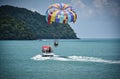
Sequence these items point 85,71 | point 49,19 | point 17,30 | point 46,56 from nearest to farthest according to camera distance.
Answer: point 85,71 → point 49,19 → point 46,56 → point 17,30

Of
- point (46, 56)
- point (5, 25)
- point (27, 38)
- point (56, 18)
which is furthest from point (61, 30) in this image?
point (56, 18)

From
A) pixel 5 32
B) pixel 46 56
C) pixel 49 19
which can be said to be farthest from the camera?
pixel 5 32

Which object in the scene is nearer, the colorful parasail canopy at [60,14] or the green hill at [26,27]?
the colorful parasail canopy at [60,14]

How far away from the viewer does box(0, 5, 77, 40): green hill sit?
176ft

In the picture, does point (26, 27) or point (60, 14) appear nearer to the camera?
point (60, 14)

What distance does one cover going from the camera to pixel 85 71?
48.3 ft

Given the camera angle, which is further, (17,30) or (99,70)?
(17,30)

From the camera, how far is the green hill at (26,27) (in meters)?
53.5

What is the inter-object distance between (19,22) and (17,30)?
282cm

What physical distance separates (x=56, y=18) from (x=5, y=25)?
39278 mm

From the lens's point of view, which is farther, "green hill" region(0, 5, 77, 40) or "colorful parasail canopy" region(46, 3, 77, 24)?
"green hill" region(0, 5, 77, 40)

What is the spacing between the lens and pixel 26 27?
205 ft

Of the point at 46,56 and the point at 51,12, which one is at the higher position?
the point at 51,12

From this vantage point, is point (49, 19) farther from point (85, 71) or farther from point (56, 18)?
point (85, 71)
